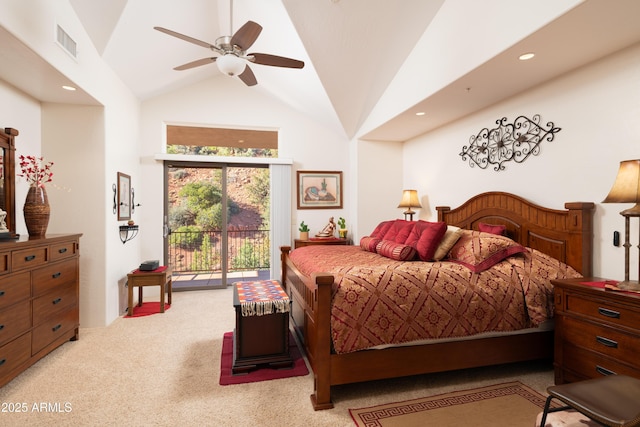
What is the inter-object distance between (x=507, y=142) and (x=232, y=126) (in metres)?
4.02

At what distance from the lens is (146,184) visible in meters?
5.00

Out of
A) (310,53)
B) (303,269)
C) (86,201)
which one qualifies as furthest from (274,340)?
(310,53)

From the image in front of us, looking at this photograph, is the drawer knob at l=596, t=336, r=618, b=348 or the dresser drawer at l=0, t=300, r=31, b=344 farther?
the dresser drawer at l=0, t=300, r=31, b=344

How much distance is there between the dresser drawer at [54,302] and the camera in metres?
2.61

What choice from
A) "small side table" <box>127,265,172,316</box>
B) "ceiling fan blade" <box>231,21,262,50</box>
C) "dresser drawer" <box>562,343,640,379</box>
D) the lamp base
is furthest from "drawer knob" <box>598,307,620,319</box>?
"small side table" <box>127,265,172,316</box>

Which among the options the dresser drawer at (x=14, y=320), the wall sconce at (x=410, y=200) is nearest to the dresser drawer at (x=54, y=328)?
the dresser drawer at (x=14, y=320)

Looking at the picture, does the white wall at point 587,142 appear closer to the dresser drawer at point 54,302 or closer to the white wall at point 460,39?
the white wall at point 460,39

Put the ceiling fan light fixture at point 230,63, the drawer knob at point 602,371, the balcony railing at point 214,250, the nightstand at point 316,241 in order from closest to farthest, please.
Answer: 1. the drawer knob at point 602,371
2. the ceiling fan light fixture at point 230,63
3. the nightstand at point 316,241
4. the balcony railing at point 214,250

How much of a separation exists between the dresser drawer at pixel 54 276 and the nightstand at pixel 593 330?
3.94 metres

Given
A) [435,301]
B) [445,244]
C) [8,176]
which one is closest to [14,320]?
[8,176]

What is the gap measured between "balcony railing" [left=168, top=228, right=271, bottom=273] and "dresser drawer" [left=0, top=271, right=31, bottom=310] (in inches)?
110

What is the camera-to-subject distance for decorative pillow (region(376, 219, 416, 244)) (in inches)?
132

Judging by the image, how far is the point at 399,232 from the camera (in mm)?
3461

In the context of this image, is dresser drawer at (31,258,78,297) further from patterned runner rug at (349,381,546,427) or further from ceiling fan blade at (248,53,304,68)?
patterned runner rug at (349,381,546,427)
